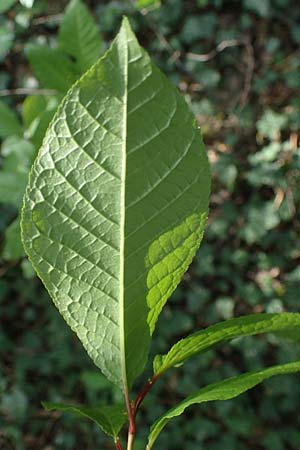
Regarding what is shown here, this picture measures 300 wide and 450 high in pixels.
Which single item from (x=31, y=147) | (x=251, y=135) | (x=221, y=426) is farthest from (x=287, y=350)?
(x=31, y=147)

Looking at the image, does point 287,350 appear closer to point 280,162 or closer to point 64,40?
point 280,162

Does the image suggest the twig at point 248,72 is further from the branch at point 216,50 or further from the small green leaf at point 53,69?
the small green leaf at point 53,69

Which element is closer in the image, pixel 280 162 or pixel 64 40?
pixel 64 40

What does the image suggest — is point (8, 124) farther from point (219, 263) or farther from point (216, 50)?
point (216, 50)

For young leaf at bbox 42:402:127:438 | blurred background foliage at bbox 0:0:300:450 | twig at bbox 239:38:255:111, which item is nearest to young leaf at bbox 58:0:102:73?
young leaf at bbox 42:402:127:438

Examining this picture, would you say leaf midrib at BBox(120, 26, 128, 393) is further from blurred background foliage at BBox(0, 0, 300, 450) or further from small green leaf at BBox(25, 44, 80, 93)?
blurred background foliage at BBox(0, 0, 300, 450)

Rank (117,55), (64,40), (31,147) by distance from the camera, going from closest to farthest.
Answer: (117,55), (64,40), (31,147)

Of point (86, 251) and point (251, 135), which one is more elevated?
point (86, 251)
